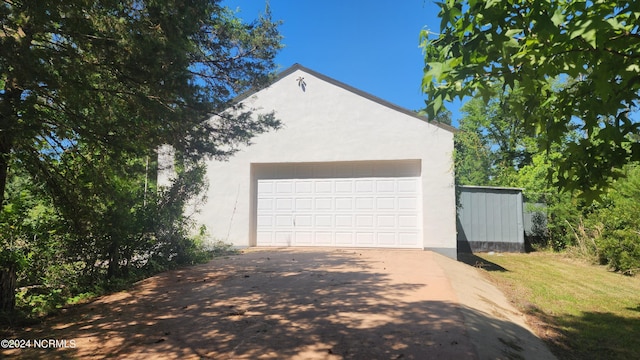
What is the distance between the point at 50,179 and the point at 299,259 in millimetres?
5188

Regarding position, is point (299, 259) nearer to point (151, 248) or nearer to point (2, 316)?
point (151, 248)

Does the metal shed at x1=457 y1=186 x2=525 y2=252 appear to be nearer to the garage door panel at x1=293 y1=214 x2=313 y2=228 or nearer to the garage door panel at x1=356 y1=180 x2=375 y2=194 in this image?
the garage door panel at x1=356 y1=180 x2=375 y2=194

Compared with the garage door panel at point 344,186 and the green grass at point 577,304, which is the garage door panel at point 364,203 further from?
the green grass at point 577,304

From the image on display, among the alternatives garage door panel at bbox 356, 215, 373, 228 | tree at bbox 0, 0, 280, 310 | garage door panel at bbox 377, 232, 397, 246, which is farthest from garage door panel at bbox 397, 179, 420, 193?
tree at bbox 0, 0, 280, 310

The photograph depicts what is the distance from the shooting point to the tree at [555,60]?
2164 mm

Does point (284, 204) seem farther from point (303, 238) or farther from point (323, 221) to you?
point (323, 221)

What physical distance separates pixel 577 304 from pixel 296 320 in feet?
17.0

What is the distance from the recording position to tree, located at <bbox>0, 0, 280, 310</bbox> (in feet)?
12.4

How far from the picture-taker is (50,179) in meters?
4.91

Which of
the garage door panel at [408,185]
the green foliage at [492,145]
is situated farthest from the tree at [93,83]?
the green foliage at [492,145]

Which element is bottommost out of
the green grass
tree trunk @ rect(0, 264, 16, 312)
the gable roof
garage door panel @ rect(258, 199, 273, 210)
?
the green grass

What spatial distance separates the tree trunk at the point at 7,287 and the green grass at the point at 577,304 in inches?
264

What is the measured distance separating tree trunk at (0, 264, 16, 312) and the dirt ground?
1.87ft

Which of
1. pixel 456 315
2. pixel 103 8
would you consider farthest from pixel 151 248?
pixel 456 315
